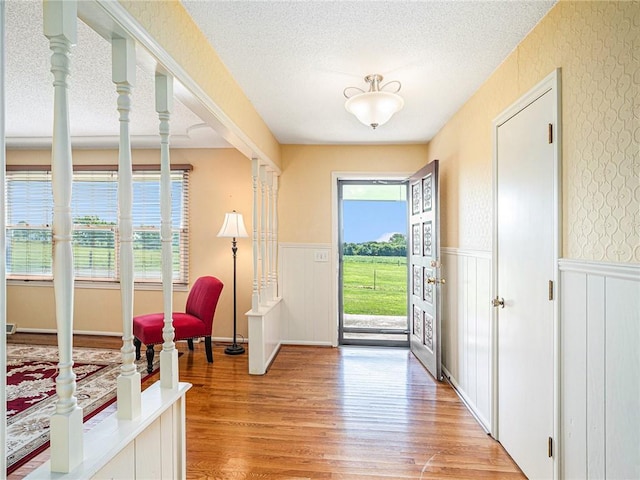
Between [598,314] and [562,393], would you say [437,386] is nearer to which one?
[562,393]

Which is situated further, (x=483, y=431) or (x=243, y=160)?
(x=243, y=160)

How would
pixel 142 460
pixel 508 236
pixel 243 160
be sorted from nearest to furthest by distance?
pixel 142 460 → pixel 508 236 → pixel 243 160

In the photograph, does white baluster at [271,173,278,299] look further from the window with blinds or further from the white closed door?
the white closed door

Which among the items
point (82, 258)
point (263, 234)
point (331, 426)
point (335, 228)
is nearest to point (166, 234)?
point (331, 426)

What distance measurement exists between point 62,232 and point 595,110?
2.01 m

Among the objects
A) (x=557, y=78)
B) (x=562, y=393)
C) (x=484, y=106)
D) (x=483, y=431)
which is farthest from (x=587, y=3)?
(x=483, y=431)

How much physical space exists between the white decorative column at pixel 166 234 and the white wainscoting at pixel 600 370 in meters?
1.81

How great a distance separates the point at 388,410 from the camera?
104 inches

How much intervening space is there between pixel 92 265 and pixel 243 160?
2.46m

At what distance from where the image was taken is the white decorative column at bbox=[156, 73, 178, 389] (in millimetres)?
1544

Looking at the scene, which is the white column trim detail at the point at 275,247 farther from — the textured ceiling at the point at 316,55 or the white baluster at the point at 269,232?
the textured ceiling at the point at 316,55

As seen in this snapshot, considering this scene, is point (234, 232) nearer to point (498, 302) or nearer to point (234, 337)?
point (234, 337)

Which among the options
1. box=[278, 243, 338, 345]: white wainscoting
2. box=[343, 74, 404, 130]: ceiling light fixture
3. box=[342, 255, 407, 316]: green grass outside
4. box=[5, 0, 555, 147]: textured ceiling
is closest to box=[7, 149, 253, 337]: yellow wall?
box=[278, 243, 338, 345]: white wainscoting

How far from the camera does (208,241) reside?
4414 millimetres
